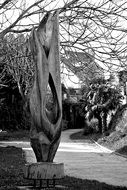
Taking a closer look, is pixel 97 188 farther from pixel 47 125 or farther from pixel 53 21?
pixel 53 21

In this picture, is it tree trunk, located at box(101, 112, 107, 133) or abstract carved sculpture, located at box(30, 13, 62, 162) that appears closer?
abstract carved sculpture, located at box(30, 13, 62, 162)

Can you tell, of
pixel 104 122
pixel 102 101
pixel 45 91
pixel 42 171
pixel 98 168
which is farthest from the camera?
pixel 102 101

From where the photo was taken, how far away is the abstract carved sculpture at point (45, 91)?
→ 20.0ft

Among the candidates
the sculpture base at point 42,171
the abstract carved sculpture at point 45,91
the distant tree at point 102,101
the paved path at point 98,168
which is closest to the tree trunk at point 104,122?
the distant tree at point 102,101

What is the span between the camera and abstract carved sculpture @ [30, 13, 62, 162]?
6.09m

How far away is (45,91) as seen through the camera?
6.21m

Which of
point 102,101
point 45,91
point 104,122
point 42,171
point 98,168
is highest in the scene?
point 102,101

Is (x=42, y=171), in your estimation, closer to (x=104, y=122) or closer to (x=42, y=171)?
(x=42, y=171)

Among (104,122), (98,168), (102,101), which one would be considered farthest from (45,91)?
(102,101)

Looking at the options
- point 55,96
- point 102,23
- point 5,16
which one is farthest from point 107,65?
point 55,96

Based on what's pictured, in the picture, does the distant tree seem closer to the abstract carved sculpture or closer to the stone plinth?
the abstract carved sculpture

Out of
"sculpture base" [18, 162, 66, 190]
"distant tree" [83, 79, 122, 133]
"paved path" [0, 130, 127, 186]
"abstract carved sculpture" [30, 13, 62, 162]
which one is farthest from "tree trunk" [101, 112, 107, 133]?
"sculpture base" [18, 162, 66, 190]

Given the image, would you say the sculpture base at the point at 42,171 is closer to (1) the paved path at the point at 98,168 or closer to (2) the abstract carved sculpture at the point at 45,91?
(2) the abstract carved sculpture at the point at 45,91

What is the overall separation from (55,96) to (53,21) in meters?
1.23
